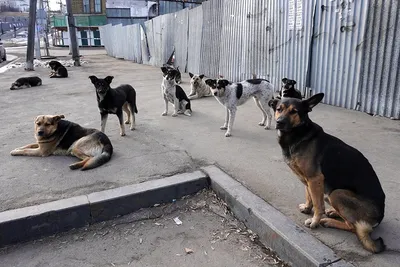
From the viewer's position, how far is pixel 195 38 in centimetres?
1427

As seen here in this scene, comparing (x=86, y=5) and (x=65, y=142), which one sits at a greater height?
(x=86, y=5)

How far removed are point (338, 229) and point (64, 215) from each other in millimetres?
2818

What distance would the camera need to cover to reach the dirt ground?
9.53ft

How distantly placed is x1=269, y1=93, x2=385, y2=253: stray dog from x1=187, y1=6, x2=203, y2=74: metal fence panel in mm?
11450

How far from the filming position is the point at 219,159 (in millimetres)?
4820

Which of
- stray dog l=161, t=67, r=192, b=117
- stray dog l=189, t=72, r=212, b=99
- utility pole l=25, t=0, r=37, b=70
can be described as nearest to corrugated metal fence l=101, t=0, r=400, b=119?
stray dog l=189, t=72, r=212, b=99

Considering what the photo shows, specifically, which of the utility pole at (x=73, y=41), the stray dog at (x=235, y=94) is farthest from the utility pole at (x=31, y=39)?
the stray dog at (x=235, y=94)

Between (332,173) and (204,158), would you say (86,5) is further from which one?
(332,173)

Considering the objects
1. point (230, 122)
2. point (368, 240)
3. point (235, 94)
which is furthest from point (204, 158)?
point (368, 240)

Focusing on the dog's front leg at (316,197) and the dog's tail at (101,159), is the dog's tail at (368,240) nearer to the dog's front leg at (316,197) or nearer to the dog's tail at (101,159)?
the dog's front leg at (316,197)

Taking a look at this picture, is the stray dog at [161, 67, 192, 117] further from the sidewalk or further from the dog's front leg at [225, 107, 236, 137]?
the dog's front leg at [225, 107, 236, 137]

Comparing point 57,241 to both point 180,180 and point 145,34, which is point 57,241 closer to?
point 180,180

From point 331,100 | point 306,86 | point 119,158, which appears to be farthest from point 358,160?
point 306,86

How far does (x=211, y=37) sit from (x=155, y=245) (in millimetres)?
11086
